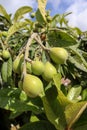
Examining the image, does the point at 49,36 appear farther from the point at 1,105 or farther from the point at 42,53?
the point at 1,105

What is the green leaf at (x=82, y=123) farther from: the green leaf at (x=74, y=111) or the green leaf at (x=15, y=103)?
the green leaf at (x=15, y=103)

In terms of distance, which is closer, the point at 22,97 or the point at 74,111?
the point at 74,111

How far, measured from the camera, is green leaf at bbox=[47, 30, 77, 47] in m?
1.35

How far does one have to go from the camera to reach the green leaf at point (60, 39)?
4.43 ft

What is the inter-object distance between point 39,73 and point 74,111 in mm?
168

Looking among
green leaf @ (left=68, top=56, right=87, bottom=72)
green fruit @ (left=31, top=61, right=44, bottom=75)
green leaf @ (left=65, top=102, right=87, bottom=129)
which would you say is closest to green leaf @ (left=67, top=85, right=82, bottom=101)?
green leaf @ (left=68, top=56, right=87, bottom=72)

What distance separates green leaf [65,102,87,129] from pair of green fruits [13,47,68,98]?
11cm

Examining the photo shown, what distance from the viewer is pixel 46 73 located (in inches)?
44.0

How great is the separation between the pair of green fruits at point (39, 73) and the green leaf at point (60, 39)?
0.19 meters

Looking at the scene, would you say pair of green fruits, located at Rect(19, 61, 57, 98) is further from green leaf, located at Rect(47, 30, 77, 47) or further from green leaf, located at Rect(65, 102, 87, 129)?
green leaf, located at Rect(47, 30, 77, 47)

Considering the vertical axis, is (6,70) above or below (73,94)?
above

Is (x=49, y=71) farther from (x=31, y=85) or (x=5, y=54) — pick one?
(x=5, y=54)

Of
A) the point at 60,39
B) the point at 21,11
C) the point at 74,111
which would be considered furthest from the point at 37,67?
the point at 21,11

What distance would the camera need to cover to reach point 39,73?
1.13 meters
